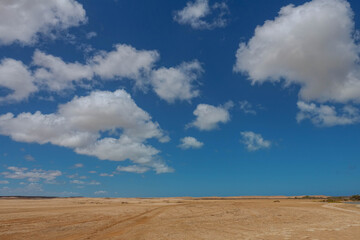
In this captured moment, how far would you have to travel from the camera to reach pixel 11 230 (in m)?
18.3

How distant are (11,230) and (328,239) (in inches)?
821

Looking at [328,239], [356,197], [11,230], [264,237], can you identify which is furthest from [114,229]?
[356,197]

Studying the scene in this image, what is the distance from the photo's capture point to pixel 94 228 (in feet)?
64.9

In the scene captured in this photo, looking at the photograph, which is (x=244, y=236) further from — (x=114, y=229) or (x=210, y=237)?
(x=114, y=229)

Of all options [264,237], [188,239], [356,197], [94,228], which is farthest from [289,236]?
[356,197]

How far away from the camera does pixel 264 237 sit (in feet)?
52.6

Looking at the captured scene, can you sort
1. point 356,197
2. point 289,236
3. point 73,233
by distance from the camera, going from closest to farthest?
point 289,236 < point 73,233 < point 356,197

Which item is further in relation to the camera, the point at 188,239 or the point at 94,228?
the point at 94,228

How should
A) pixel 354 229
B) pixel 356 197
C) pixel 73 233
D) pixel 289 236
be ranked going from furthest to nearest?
pixel 356 197 → pixel 354 229 → pixel 73 233 → pixel 289 236

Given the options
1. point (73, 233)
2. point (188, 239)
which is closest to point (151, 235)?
point (188, 239)

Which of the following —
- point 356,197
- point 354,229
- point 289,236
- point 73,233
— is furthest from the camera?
point 356,197

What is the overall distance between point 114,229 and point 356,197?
9014cm

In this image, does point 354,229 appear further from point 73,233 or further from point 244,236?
point 73,233

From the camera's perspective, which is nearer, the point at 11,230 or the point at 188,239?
the point at 188,239
